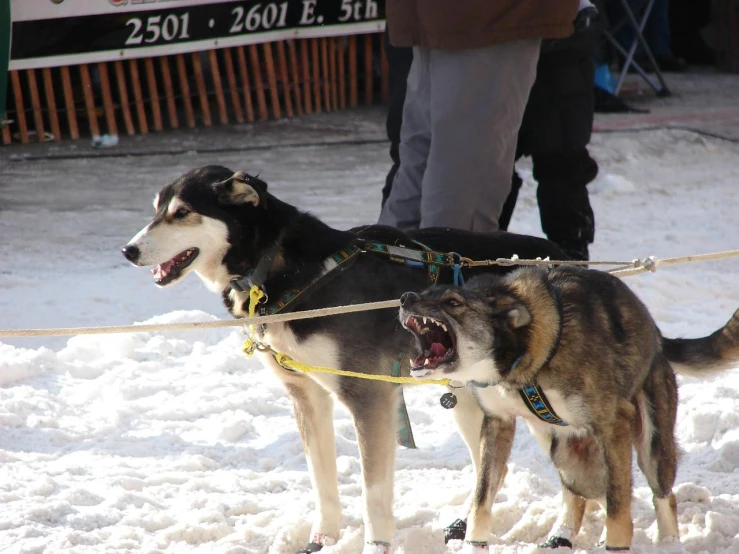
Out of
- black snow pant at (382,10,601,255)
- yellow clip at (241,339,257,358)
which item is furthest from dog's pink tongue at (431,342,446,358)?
black snow pant at (382,10,601,255)

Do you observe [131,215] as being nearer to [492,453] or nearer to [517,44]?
[517,44]

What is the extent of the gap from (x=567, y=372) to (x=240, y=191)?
3.81 ft

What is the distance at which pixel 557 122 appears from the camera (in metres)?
4.89

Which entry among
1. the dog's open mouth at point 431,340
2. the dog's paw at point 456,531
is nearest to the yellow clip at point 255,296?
the dog's open mouth at point 431,340

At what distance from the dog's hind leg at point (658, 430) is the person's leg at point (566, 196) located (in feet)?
6.38

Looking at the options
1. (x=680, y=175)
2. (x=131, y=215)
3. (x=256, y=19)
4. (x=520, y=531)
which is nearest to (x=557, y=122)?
(x=520, y=531)

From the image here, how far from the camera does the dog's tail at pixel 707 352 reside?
3.15m

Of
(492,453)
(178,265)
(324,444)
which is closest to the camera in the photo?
(492,453)

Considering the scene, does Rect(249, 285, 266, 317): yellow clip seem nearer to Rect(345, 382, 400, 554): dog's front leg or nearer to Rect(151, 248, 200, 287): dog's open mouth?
Rect(151, 248, 200, 287): dog's open mouth

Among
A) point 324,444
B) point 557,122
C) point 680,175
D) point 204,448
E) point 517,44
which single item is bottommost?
point 680,175

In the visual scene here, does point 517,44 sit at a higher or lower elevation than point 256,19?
higher

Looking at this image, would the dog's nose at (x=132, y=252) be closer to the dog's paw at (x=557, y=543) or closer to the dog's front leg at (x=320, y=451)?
the dog's front leg at (x=320, y=451)

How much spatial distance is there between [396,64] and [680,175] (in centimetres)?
428

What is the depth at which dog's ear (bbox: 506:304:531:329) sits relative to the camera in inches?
109
